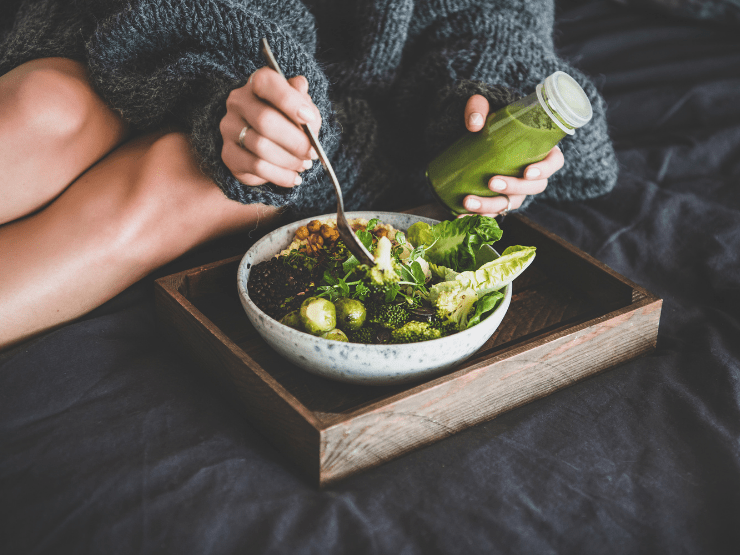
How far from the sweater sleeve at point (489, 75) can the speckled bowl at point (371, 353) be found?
44cm

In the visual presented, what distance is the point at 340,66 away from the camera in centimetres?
105

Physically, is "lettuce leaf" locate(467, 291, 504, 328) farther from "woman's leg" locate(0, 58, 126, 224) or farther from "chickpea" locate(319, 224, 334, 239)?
"woman's leg" locate(0, 58, 126, 224)

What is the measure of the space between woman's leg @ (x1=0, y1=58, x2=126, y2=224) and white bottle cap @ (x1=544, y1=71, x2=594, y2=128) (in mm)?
659

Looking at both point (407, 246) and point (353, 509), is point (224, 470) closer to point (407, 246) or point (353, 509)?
point (353, 509)

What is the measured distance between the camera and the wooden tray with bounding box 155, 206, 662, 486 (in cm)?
56

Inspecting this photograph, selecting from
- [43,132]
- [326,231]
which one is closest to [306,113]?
[326,231]

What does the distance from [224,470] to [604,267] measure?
580 millimetres

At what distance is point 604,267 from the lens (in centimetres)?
81

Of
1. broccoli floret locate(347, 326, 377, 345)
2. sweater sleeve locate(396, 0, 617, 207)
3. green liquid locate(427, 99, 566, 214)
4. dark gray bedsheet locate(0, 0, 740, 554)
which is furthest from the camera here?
sweater sleeve locate(396, 0, 617, 207)

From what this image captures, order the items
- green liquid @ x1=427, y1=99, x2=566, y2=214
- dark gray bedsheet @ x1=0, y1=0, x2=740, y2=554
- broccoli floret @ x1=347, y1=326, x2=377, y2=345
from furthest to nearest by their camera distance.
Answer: green liquid @ x1=427, y1=99, x2=566, y2=214
broccoli floret @ x1=347, y1=326, x2=377, y2=345
dark gray bedsheet @ x1=0, y1=0, x2=740, y2=554

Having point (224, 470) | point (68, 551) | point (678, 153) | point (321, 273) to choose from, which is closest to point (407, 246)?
point (321, 273)

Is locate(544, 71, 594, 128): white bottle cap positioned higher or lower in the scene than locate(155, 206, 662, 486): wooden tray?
higher

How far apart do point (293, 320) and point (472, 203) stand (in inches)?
13.2

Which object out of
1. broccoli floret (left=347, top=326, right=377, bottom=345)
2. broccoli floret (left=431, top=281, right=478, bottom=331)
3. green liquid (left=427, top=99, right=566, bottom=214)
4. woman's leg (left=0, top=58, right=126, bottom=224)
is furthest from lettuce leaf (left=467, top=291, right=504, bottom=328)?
woman's leg (left=0, top=58, right=126, bottom=224)
